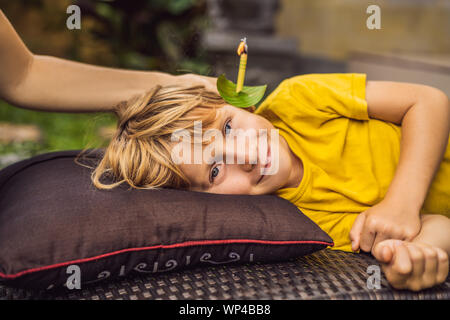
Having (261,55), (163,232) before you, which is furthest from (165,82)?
(261,55)

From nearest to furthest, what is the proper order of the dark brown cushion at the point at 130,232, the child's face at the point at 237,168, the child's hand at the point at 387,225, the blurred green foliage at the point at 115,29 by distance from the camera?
the dark brown cushion at the point at 130,232 → the child's hand at the point at 387,225 → the child's face at the point at 237,168 → the blurred green foliage at the point at 115,29

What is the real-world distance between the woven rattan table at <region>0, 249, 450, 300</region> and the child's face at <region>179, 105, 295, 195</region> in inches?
10.1

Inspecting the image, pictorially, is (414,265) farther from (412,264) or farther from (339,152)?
(339,152)

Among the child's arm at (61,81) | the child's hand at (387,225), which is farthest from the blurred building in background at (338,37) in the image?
the child's hand at (387,225)

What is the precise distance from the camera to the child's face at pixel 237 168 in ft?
3.57

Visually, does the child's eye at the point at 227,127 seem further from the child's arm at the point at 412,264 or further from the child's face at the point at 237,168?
the child's arm at the point at 412,264

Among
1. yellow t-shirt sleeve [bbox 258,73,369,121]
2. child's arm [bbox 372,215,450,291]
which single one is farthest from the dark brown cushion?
yellow t-shirt sleeve [bbox 258,73,369,121]

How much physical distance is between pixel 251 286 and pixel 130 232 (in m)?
0.27

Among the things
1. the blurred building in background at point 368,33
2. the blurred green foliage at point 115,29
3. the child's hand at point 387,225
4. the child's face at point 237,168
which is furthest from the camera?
the blurred green foliage at point 115,29

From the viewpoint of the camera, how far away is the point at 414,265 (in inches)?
31.6

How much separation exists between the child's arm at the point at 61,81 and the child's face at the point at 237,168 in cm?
20

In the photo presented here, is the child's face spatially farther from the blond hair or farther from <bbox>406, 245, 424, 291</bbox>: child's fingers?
<bbox>406, 245, 424, 291</bbox>: child's fingers

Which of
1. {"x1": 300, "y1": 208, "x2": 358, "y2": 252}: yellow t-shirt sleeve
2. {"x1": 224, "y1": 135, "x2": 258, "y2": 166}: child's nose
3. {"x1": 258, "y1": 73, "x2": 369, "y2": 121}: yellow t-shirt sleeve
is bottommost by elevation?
{"x1": 300, "y1": 208, "x2": 358, "y2": 252}: yellow t-shirt sleeve

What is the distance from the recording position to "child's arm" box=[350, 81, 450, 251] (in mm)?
988
